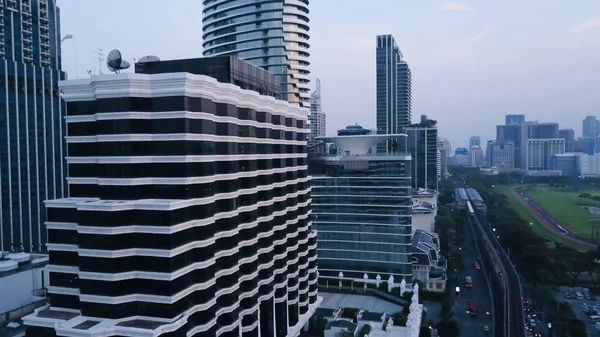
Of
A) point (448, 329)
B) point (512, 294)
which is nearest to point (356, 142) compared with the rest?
point (512, 294)

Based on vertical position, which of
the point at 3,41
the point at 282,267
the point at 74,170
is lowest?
the point at 282,267

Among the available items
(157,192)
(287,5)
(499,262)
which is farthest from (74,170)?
(499,262)

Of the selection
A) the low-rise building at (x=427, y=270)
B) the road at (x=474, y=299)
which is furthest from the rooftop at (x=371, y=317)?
the low-rise building at (x=427, y=270)

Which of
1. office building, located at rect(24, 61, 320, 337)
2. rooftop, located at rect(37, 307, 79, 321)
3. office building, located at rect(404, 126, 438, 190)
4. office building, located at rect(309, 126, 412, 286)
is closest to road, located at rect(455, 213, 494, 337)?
office building, located at rect(309, 126, 412, 286)

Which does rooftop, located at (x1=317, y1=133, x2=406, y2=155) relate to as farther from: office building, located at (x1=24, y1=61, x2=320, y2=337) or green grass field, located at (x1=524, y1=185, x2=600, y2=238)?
green grass field, located at (x1=524, y1=185, x2=600, y2=238)

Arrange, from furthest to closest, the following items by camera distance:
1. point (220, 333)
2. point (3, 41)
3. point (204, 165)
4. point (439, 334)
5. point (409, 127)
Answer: point (409, 127) < point (3, 41) < point (439, 334) < point (220, 333) < point (204, 165)

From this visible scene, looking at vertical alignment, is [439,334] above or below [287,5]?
below

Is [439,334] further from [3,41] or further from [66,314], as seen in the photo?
[3,41]
